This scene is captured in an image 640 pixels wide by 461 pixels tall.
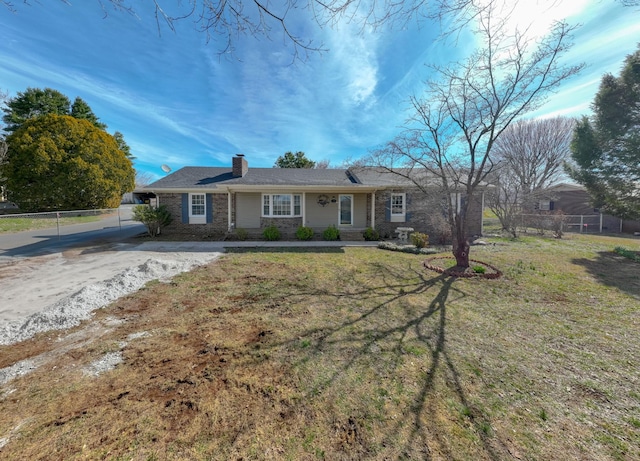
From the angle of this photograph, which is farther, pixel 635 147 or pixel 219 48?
pixel 635 147

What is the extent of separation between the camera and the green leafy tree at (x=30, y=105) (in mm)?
24547

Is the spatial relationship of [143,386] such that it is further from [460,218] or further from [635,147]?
[635,147]

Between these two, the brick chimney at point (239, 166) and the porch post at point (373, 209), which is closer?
the porch post at point (373, 209)

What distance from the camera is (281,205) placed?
40.9ft

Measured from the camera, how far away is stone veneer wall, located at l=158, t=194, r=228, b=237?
12297 millimetres

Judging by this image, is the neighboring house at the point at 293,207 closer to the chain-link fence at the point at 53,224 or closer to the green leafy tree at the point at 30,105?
the chain-link fence at the point at 53,224

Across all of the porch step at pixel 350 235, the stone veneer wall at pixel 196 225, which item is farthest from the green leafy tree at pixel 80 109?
the porch step at pixel 350 235

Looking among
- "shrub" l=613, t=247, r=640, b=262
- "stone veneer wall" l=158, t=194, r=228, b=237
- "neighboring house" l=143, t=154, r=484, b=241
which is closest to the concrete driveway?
"stone veneer wall" l=158, t=194, r=228, b=237

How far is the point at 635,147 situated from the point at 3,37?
59.5 feet

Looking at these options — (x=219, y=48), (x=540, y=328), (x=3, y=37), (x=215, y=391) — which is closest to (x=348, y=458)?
(x=215, y=391)

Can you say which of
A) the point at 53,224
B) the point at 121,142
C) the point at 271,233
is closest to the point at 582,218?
the point at 271,233

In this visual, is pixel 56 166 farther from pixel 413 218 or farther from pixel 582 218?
pixel 582 218

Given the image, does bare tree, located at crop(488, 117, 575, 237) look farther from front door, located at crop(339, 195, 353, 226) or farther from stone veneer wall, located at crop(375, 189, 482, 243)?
front door, located at crop(339, 195, 353, 226)

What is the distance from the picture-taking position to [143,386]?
7.87 feet
